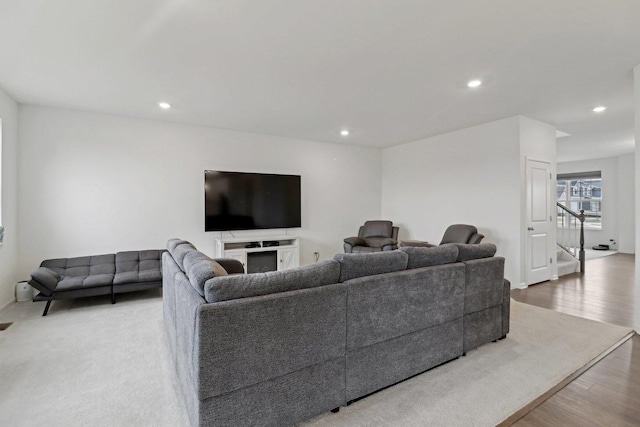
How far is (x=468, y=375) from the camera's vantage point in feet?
7.27

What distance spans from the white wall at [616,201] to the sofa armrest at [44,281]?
38.6 feet

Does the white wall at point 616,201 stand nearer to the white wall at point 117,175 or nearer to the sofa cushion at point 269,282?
the white wall at point 117,175

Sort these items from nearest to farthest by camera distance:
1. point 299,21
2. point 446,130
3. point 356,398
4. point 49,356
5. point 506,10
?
1. point 356,398
2. point 506,10
3. point 299,21
4. point 49,356
5. point 446,130

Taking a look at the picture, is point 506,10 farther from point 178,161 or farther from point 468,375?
point 178,161

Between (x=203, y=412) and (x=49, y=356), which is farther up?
(x=203, y=412)

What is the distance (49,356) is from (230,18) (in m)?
3.10

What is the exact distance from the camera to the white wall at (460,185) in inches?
181

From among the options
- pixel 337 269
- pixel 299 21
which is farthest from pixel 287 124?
pixel 337 269

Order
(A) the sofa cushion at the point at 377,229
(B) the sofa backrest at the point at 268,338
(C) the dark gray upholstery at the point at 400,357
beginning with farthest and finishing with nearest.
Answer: (A) the sofa cushion at the point at 377,229
(C) the dark gray upholstery at the point at 400,357
(B) the sofa backrest at the point at 268,338

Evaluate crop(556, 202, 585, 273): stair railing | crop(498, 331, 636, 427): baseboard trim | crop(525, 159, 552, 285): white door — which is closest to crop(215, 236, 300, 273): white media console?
crop(525, 159, 552, 285): white door

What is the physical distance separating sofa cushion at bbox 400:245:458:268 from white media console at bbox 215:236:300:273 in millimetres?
3254

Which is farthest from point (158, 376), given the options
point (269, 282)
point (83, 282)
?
point (83, 282)

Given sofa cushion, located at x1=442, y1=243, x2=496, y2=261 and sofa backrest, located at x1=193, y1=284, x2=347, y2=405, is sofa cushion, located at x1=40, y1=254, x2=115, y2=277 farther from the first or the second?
sofa cushion, located at x1=442, y1=243, x2=496, y2=261

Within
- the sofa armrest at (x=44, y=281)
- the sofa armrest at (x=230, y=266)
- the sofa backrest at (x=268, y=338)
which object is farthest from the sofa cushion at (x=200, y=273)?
the sofa armrest at (x=44, y=281)
